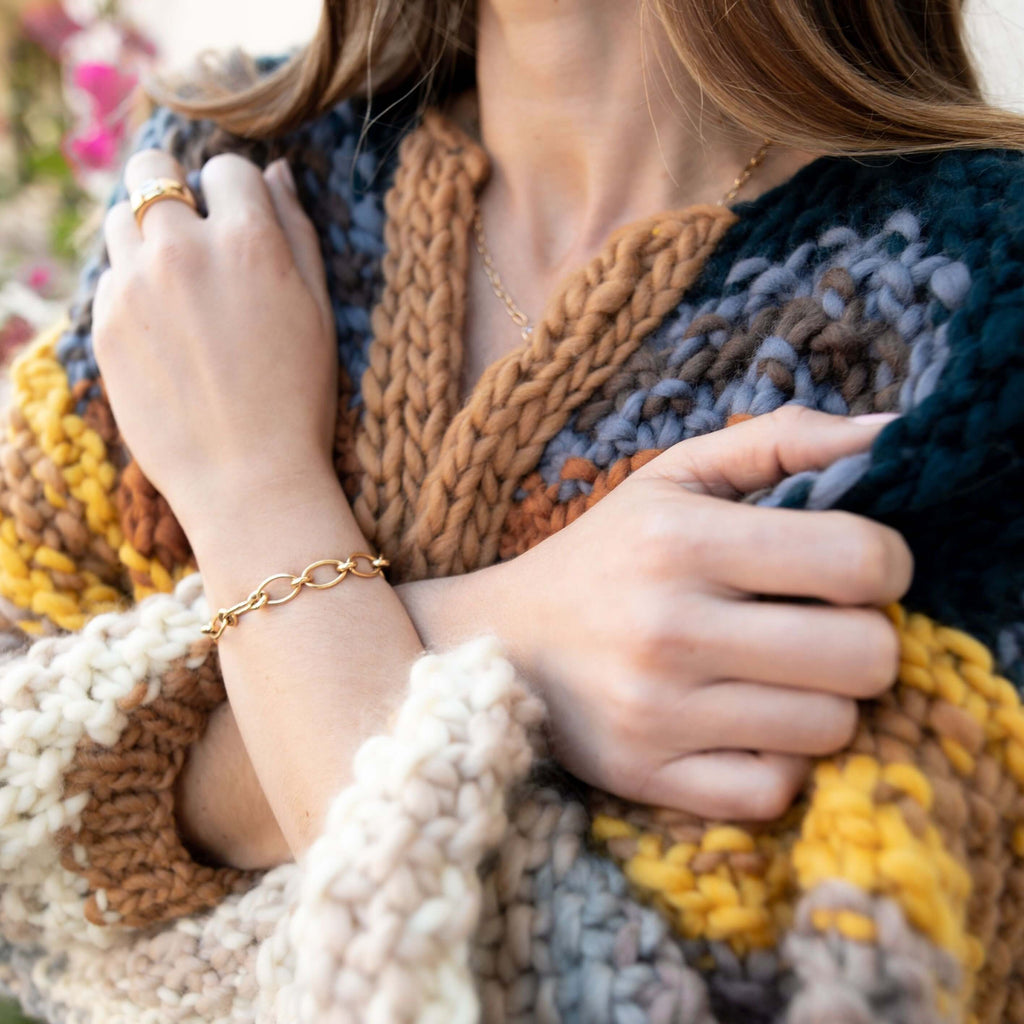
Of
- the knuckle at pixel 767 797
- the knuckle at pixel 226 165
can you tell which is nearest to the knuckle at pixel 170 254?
the knuckle at pixel 226 165

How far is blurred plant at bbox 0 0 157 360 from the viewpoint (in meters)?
1.57

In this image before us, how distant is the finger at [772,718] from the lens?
23.1 inches

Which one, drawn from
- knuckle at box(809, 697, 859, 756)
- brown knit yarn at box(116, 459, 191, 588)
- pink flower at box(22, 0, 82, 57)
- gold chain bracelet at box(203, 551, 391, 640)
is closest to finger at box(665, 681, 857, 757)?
knuckle at box(809, 697, 859, 756)

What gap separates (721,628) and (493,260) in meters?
0.57

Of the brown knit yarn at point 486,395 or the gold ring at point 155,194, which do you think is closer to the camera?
the brown knit yarn at point 486,395

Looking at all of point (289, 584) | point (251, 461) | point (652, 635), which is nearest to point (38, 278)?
point (251, 461)

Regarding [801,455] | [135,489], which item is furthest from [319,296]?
[801,455]

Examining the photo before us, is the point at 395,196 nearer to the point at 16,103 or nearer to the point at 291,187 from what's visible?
the point at 291,187

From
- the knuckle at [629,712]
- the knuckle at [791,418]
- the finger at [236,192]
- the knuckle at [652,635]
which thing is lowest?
the knuckle at [629,712]

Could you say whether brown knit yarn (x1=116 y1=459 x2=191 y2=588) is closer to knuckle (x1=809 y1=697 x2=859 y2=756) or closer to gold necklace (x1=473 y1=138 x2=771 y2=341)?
gold necklace (x1=473 y1=138 x2=771 y2=341)

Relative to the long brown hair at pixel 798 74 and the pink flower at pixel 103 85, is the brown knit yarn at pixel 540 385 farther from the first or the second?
the pink flower at pixel 103 85

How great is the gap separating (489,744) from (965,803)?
31cm

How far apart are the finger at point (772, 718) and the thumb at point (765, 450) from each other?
16 cm

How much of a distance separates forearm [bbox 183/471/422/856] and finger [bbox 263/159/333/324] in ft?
0.80
